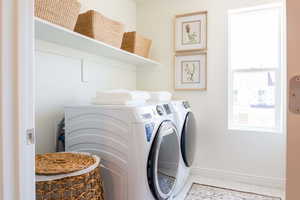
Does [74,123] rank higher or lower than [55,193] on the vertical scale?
higher

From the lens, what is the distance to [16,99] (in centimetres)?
59

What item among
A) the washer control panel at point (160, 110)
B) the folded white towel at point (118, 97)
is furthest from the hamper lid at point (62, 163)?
the washer control panel at point (160, 110)

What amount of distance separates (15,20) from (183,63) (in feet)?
7.52

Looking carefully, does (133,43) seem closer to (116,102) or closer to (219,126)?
(116,102)

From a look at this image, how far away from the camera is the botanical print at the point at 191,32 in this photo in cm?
262

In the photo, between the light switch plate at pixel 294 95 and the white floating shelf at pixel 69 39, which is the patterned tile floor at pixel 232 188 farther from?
the light switch plate at pixel 294 95

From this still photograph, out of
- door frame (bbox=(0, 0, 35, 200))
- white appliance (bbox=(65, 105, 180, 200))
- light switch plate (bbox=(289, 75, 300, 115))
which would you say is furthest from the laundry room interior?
light switch plate (bbox=(289, 75, 300, 115))

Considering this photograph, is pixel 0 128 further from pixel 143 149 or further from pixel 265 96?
pixel 265 96

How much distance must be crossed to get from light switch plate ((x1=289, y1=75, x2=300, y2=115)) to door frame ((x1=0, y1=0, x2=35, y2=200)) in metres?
0.83

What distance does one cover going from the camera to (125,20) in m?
2.74

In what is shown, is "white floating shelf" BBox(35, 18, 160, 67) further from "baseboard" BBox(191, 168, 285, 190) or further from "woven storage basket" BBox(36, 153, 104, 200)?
"baseboard" BBox(191, 168, 285, 190)

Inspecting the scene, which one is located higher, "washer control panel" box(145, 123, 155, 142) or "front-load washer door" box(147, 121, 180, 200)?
"washer control panel" box(145, 123, 155, 142)

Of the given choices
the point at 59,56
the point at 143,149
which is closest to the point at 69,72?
the point at 59,56

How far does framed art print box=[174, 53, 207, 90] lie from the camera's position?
2.62 metres
